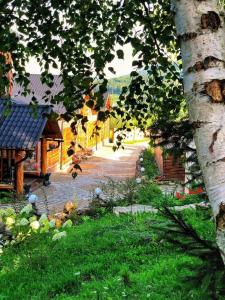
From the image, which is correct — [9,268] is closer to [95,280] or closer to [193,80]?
[95,280]

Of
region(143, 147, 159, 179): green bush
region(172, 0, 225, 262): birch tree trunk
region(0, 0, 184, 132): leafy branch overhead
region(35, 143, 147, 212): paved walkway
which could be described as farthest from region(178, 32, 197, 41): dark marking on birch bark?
region(143, 147, 159, 179): green bush

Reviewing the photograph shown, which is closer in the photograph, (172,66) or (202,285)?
(202,285)

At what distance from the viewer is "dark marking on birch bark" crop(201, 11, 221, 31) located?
136 centimetres

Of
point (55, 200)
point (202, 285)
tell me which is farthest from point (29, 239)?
point (55, 200)

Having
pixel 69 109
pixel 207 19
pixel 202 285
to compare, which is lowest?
pixel 202 285

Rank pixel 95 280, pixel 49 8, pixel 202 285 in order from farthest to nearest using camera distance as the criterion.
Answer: pixel 95 280 < pixel 49 8 < pixel 202 285

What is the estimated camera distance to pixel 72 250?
6.73 m

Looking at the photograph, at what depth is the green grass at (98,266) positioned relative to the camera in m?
4.59

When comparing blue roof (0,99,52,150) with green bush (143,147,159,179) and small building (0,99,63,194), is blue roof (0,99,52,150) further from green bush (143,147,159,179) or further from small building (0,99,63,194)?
green bush (143,147,159,179)

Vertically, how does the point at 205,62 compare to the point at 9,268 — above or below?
above

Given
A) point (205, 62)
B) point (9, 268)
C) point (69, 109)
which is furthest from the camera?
point (9, 268)

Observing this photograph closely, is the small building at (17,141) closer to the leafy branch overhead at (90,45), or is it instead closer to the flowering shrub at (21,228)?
the flowering shrub at (21,228)

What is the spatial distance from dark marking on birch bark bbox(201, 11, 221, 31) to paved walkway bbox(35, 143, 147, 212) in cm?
883

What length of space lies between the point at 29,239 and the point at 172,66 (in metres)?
4.70
